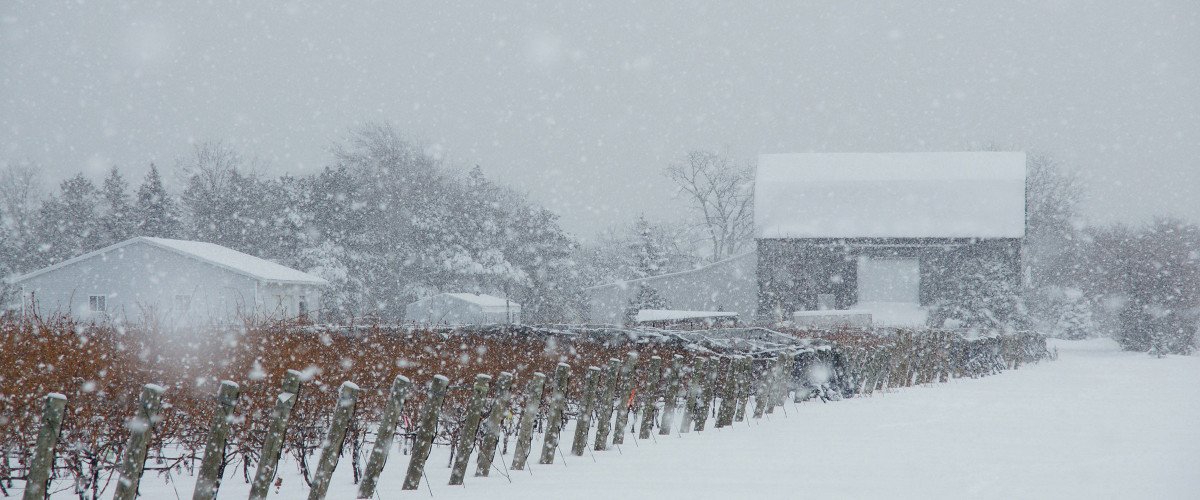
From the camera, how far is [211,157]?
5662 centimetres

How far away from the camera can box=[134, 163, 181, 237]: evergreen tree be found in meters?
50.4

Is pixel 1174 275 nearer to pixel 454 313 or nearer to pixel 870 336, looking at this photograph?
pixel 870 336

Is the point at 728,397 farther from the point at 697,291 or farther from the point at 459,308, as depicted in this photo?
the point at 459,308

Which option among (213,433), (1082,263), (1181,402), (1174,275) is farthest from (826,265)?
(213,433)

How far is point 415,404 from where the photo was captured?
7316mm

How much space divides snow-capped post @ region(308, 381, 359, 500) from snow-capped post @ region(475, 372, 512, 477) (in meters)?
1.20

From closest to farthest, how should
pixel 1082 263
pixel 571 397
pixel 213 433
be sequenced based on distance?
pixel 213 433 → pixel 571 397 → pixel 1082 263

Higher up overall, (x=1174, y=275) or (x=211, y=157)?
(x=211, y=157)

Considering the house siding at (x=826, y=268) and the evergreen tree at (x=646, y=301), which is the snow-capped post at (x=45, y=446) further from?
the evergreen tree at (x=646, y=301)

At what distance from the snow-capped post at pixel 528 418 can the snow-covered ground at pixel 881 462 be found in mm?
97

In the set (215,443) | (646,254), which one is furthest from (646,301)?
(215,443)

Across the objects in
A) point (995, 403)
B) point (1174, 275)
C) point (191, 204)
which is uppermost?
point (191, 204)

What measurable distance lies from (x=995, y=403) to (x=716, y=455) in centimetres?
615

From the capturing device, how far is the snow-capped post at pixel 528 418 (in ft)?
20.2
